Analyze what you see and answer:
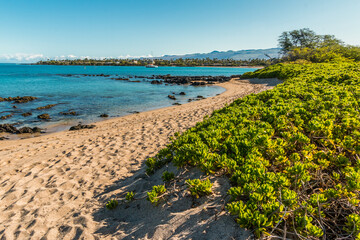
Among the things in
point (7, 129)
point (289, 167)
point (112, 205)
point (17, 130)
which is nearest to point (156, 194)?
point (112, 205)

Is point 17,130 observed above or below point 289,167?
below

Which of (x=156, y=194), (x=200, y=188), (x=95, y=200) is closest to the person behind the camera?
(x=200, y=188)

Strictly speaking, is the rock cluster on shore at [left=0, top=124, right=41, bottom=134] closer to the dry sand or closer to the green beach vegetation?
the dry sand

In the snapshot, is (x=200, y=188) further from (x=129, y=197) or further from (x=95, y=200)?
(x=95, y=200)

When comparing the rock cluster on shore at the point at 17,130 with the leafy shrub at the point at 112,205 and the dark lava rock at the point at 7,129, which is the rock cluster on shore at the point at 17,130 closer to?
the dark lava rock at the point at 7,129

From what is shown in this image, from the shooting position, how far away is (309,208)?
2252 mm

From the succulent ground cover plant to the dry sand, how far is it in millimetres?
327

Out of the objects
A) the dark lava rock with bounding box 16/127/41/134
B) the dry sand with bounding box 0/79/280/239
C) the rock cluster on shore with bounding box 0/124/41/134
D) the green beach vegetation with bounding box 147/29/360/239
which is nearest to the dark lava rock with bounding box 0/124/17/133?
the rock cluster on shore with bounding box 0/124/41/134

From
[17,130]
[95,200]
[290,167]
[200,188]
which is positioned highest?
[290,167]

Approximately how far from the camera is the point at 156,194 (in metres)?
3.30

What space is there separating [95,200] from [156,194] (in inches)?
68.9

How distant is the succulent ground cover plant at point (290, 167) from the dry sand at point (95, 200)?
12.9 inches

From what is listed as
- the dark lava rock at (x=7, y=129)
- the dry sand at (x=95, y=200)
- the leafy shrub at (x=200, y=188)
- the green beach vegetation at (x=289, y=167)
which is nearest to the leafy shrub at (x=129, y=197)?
the dry sand at (x=95, y=200)

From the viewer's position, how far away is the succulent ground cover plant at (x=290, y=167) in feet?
7.42
